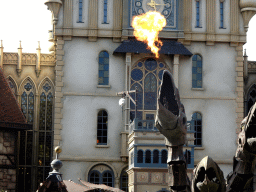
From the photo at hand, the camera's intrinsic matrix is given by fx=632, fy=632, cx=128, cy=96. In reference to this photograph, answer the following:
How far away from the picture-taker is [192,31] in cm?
3984

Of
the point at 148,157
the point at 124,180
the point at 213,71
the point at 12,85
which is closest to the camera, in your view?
the point at 148,157

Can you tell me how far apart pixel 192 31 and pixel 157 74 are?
359cm

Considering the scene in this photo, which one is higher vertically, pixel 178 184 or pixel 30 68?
pixel 30 68

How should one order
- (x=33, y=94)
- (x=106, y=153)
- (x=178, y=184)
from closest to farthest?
(x=178, y=184), (x=106, y=153), (x=33, y=94)

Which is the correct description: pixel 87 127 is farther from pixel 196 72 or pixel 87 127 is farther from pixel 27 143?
pixel 196 72

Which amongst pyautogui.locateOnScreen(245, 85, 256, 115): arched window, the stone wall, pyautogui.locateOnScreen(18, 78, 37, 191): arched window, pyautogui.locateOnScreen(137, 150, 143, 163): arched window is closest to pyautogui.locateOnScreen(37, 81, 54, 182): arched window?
pyautogui.locateOnScreen(18, 78, 37, 191): arched window

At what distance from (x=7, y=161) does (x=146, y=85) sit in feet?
32.0

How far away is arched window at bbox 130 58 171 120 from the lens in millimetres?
39000

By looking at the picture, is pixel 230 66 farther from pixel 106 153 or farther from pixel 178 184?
pixel 178 184

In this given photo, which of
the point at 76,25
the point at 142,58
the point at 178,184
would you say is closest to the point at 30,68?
the point at 76,25

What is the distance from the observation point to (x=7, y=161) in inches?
1399

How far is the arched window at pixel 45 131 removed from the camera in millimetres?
40062

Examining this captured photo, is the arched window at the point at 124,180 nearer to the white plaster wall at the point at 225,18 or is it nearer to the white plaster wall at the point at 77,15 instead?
the white plaster wall at the point at 77,15

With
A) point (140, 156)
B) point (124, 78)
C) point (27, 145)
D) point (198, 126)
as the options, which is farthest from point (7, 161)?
point (198, 126)
